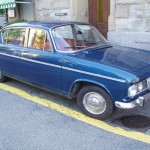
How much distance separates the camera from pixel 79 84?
4773mm

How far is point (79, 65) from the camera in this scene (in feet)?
15.0

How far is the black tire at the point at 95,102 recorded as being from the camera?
4.45 m

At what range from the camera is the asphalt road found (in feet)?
12.7

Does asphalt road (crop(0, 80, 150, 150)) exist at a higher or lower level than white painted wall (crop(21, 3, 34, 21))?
lower

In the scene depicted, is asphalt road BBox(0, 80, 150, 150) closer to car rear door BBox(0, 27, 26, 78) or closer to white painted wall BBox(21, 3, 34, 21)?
car rear door BBox(0, 27, 26, 78)

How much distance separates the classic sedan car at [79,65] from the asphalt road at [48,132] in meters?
0.39

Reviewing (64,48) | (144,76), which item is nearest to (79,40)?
(64,48)

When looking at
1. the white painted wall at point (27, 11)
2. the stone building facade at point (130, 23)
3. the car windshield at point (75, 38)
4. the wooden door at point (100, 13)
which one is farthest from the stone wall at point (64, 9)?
the car windshield at point (75, 38)

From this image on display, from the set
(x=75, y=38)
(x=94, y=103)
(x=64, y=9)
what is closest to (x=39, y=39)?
(x=75, y=38)

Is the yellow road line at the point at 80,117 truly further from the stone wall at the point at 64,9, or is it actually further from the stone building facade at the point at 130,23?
the stone wall at the point at 64,9

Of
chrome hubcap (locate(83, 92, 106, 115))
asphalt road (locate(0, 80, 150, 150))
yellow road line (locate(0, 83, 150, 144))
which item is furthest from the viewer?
chrome hubcap (locate(83, 92, 106, 115))

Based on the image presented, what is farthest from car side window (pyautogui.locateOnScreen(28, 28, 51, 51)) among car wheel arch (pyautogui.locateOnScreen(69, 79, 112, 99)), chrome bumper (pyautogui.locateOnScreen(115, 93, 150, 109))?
chrome bumper (pyautogui.locateOnScreen(115, 93, 150, 109))

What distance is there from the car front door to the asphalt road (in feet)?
1.53

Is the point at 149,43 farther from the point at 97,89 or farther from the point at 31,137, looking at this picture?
the point at 31,137
